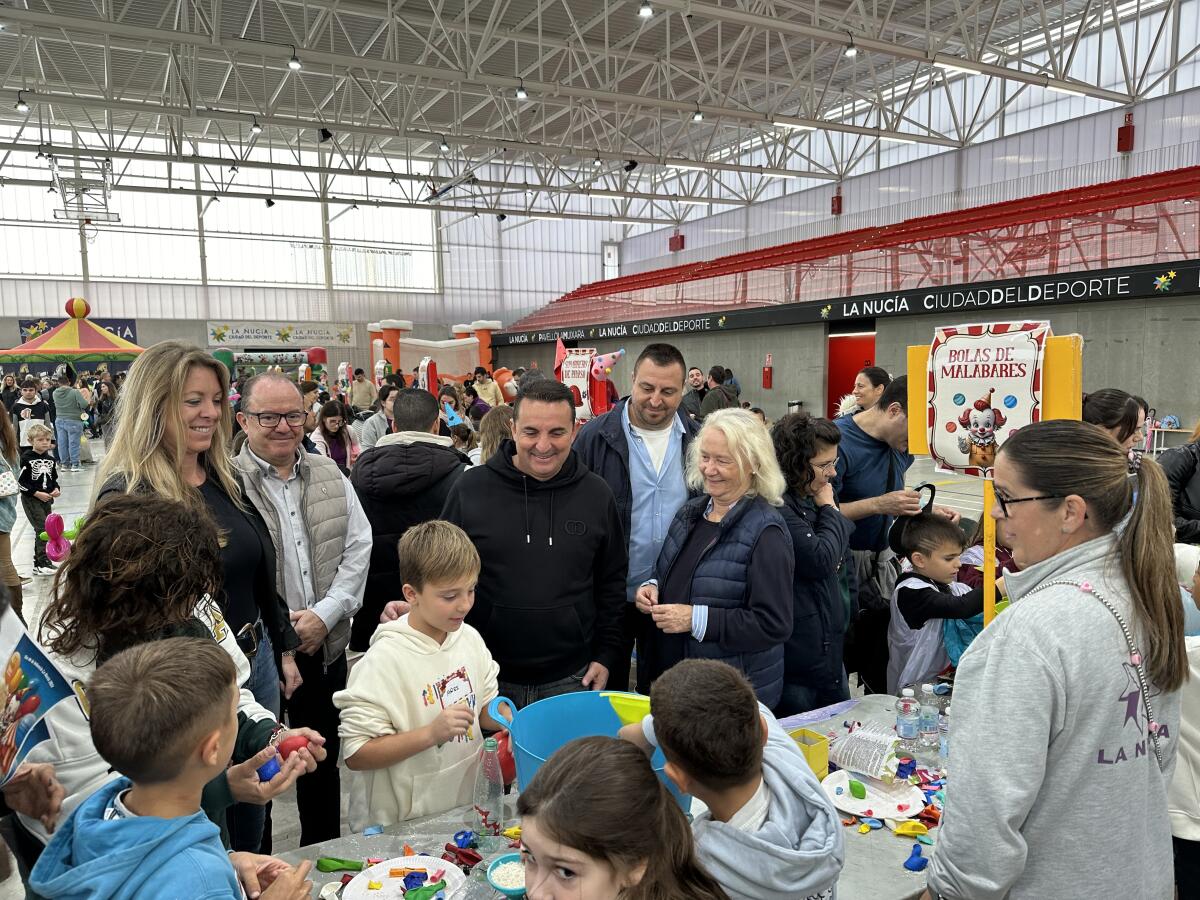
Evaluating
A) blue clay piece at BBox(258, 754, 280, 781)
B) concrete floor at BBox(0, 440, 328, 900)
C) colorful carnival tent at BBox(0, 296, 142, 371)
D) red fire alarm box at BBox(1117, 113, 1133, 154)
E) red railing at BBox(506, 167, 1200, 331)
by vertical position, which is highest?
red fire alarm box at BBox(1117, 113, 1133, 154)

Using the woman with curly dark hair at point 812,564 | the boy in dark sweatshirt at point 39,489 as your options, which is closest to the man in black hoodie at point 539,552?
the woman with curly dark hair at point 812,564

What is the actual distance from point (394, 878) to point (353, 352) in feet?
85.8

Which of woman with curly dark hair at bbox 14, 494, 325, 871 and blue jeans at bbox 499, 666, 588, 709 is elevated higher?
woman with curly dark hair at bbox 14, 494, 325, 871

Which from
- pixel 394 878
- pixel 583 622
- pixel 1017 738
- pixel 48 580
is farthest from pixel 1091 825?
pixel 48 580

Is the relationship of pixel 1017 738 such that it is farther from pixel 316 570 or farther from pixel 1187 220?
pixel 1187 220

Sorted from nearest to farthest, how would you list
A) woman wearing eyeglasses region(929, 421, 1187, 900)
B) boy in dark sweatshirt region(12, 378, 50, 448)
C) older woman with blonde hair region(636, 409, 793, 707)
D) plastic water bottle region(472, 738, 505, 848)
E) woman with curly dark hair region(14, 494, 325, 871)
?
woman wearing eyeglasses region(929, 421, 1187, 900), woman with curly dark hair region(14, 494, 325, 871), plastic water bottle region(472, 738, 505, 848), older woman with blonde hair region(636, 409, 793, 707), boy in dark sweatshirt region(12, 378, 50, 448)

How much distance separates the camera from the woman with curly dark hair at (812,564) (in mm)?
2799

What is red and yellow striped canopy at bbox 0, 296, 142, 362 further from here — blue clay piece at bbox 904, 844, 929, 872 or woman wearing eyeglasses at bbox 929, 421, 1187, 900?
woman wearing eyeglasses at bbox 929, 421, 1187, 900

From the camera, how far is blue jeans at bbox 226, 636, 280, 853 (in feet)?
7.23

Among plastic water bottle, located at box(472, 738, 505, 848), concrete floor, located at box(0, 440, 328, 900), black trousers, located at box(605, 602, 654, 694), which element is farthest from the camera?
concrete floor, located at box(0, 440, 328, 900)

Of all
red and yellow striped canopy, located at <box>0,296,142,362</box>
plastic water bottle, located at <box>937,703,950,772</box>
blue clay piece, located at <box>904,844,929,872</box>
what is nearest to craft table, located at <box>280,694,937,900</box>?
blue clay piece, located at <box>904,844,929,872</box>

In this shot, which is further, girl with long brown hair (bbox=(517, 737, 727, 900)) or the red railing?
the red railing

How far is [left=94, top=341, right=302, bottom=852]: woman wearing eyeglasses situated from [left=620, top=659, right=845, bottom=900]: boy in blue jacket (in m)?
1.37

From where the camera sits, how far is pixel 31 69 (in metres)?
16.8
